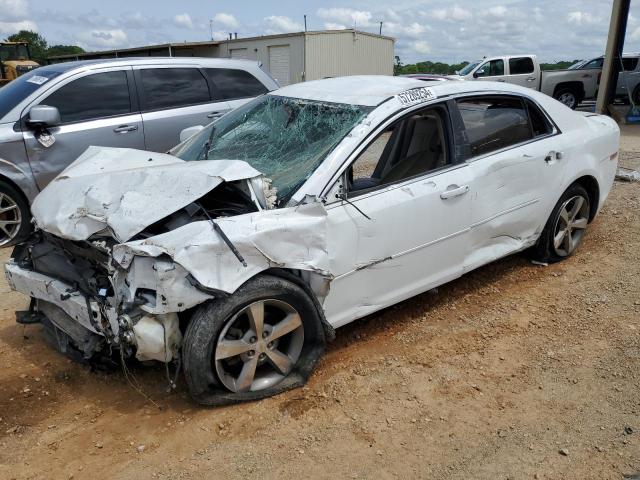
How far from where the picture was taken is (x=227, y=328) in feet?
9.36

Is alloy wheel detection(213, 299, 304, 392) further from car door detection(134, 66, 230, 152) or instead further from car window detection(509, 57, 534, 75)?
car window detection(509, 57, 534, 75)

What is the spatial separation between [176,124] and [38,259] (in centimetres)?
330

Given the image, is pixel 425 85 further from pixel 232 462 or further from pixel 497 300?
pixel 232 462

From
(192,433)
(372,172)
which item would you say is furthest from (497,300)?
(192,433)

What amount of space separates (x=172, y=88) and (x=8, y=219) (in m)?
2.29

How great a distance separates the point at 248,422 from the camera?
294cm

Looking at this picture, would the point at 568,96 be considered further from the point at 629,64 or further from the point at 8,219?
the point at 8,219

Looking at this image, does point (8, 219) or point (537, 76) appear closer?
point (8, 219)

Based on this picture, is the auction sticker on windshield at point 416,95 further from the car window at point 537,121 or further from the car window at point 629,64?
the car window at point 629,64

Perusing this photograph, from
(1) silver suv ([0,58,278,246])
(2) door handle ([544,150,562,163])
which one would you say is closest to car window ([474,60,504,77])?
(1) silver suv ([0,58,278,246])

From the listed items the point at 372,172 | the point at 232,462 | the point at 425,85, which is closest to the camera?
the point at 232,462

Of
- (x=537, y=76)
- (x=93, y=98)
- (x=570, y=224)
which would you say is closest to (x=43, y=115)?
(x=93, y=98)

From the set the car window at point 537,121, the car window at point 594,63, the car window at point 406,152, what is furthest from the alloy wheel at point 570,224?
the car window at point 594,63

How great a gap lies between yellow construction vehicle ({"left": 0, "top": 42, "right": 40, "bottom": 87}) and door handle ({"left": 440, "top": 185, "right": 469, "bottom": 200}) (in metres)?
21.9
